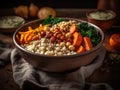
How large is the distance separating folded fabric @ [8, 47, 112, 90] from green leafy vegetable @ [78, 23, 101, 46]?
113 millimetres

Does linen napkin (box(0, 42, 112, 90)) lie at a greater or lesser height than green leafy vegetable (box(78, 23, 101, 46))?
lesser

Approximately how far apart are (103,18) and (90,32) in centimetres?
45

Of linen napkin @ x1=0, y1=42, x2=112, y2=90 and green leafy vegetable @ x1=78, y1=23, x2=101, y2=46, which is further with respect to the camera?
green leafy vegetable @ x1=78, y1=23, x2=101, y2=46

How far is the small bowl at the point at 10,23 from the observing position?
5.92ft

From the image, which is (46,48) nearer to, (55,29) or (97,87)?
(55,29)

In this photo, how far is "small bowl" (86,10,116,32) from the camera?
178 cm

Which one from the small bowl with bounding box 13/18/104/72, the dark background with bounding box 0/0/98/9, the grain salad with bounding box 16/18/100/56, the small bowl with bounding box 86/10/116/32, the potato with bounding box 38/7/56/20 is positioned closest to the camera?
the small bowl with bounding box 13/18/104/72

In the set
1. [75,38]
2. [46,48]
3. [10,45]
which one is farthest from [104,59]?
[10,45]

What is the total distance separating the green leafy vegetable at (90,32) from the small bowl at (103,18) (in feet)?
0.89

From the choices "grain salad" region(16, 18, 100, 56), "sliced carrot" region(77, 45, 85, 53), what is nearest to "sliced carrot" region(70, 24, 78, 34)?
"grain salad" region(16, 18, 100, 56)

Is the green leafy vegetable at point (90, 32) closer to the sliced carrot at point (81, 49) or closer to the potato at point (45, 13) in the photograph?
the sliced carrot at point (81, 49)

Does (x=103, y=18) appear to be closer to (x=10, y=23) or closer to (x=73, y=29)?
(x=73, y=29)

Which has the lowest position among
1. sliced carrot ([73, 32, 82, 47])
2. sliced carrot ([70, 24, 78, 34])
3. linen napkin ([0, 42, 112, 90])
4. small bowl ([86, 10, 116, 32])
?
Answer: linen napkin ([0, 42, 112, 90])

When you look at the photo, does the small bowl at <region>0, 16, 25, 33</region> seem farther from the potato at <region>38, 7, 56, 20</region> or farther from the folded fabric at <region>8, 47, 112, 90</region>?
the folded fabric at <region>8, 47, 112, 90</region>
